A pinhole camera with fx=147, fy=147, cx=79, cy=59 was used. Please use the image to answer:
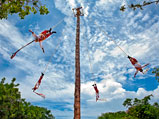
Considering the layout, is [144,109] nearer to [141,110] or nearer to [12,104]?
[141,110]

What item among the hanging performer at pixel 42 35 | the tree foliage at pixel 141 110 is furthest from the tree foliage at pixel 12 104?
the tree foliage at pixel 141 110

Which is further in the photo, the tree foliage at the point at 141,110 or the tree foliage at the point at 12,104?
the tree foliage at the point at 141,110

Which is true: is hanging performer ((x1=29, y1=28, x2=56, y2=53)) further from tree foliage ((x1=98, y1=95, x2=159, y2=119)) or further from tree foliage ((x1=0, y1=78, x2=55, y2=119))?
tree foliage ((x1=98, y1=95, x2=159, y2=119))

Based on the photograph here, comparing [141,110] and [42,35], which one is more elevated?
[42,35]

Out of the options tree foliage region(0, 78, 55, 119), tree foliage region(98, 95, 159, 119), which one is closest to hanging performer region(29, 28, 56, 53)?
tree foliage region(0, 78, 55, 119)

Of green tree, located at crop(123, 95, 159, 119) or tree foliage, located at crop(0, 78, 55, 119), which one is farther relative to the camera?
green tree, located at crop(123, 95, 159, 119)

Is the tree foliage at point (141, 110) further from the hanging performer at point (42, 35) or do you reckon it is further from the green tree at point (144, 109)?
the hanging performer at point (42, 35)

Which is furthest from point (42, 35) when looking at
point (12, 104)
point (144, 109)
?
point (144, 109)

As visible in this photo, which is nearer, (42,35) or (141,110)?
(42,35)

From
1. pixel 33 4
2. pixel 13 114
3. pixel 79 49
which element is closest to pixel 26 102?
pixel 13 114

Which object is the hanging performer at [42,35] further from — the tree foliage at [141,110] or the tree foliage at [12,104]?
the tree foliage at [141,110]

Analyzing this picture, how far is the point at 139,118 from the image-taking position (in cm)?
1493

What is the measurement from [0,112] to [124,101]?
13330 millimetres

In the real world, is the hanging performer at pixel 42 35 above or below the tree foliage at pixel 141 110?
above
